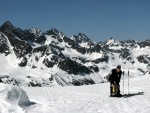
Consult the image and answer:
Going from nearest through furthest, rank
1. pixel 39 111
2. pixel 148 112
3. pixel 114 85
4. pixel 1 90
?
pixel 148 112
pixel 39 111
pixel 1 90
pixel 114 85

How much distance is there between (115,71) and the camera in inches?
931

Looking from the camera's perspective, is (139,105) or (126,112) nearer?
(126,112)

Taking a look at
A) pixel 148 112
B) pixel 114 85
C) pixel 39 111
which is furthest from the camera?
pixel 114 85

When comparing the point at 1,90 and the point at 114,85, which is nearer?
the point at 1,90

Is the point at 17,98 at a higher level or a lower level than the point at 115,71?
lower

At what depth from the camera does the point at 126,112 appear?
15.8m

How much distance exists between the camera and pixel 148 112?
15719 millimetres

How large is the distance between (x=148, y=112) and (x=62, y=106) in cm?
496

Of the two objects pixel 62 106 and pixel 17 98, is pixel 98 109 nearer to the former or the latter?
pixel 62 106

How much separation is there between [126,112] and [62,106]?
4041 mm

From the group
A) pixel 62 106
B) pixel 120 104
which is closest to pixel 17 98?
pixel 62 106

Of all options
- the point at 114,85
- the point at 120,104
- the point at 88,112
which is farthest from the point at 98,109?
the point at 114,85

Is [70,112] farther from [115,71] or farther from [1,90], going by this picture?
[115,71]

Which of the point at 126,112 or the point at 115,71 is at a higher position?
the point at 115,71
